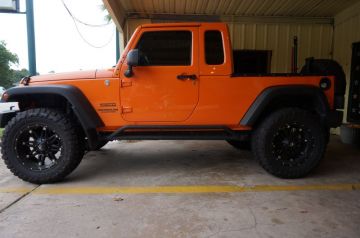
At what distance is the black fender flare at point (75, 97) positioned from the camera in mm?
3744

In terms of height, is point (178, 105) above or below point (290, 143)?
above

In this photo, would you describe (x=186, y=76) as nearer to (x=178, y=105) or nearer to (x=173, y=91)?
(x=173, y=91)

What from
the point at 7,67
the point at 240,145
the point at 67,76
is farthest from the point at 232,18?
the point at 7,67

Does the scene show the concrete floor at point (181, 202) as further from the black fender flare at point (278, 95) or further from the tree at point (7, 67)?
the tree at point (7, 67)

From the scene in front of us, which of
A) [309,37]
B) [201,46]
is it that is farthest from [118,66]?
[309,37]

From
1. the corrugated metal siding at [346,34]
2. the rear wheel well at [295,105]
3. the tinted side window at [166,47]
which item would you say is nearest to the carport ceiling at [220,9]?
the corrugated metal siding at [346,34]

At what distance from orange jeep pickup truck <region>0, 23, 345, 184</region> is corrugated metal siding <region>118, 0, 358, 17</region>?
3526mm

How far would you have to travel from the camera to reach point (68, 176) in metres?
4.14

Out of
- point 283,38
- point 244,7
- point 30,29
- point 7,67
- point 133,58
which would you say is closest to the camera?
point 133,58

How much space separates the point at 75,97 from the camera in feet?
12.3

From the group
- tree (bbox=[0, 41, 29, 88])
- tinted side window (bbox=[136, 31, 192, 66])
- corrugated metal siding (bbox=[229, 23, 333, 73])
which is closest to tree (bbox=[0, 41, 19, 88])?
tree (bbox=[0, 41, 29, 88])

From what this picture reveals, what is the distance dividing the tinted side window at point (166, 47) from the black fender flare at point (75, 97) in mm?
950

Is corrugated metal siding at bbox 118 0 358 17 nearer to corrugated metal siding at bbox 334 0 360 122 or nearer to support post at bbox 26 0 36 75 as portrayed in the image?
corrugated metal siding at bbox 334 0 360 122

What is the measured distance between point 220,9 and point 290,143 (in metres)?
4.72
